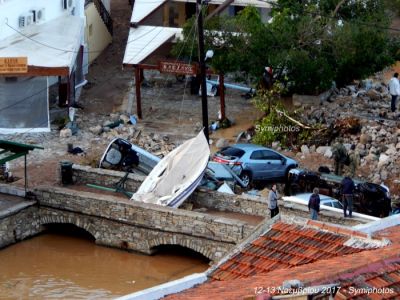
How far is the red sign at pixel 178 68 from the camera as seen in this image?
119 feet

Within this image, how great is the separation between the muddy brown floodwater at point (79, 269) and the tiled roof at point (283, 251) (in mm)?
8179

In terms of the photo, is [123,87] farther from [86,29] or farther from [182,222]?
[182,222]

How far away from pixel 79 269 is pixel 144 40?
11802mm

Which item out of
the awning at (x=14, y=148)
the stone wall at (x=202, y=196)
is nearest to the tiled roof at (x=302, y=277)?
the stone wall at (x=202, y=196)

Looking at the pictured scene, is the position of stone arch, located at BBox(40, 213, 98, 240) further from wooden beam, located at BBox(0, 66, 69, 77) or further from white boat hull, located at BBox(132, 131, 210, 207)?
wooden beam, located at BBox(0, 66, 69, 77)

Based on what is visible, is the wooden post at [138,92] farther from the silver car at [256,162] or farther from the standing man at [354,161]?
the standing man at [354,161]

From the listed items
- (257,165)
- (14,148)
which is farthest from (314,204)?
(14,148)

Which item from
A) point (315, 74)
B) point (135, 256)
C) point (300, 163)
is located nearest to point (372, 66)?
point (315, 74)

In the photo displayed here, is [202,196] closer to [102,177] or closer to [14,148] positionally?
[102,177]

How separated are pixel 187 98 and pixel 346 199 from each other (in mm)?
12702

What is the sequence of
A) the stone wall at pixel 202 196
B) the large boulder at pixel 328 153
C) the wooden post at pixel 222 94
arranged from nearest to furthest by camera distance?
the stone wall at pixel 202 196, the large boulder at pixel 328 153, the wooden post at pixel 222 94

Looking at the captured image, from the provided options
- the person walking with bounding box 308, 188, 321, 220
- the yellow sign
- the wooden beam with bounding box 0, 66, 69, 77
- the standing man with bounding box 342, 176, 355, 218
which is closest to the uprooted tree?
the wooden beam with bounding box 0, 66, 69, 77

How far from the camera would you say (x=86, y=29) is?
4256 centimetres

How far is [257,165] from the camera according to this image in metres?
32.9
